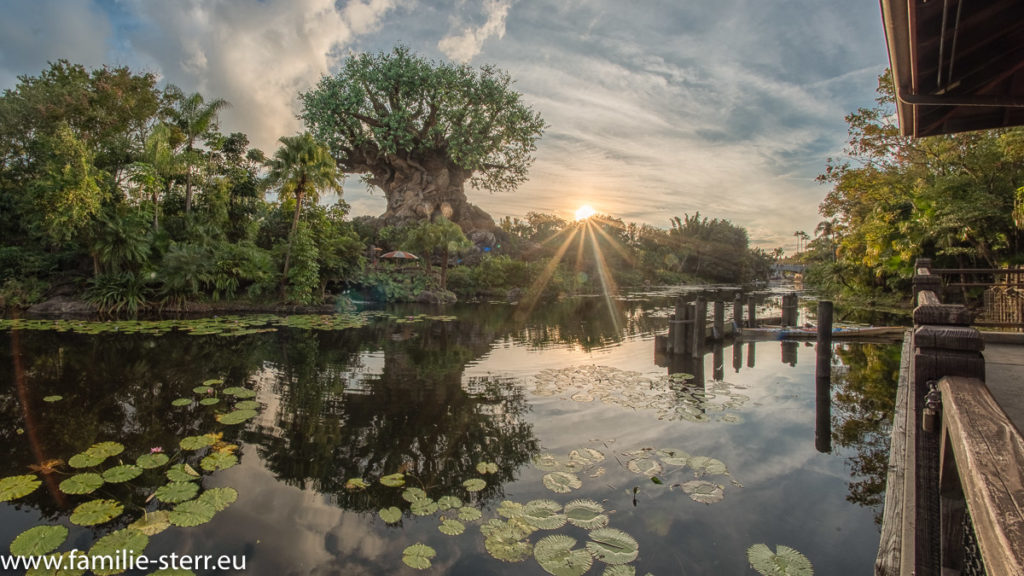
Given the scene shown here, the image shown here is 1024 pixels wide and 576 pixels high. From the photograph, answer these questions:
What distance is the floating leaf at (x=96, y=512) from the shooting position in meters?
3.48

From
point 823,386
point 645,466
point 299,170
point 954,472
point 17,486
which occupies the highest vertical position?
point 299,170

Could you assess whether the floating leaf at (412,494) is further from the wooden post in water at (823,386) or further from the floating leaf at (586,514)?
the wooden post in water at (823,386)

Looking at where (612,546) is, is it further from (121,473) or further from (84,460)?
(84,460)

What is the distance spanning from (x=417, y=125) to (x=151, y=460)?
3522cm

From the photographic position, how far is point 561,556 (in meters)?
3.21

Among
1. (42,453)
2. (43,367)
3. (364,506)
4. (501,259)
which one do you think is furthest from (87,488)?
(501,259)

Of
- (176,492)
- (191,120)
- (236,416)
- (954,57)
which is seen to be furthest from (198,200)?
(954,57)

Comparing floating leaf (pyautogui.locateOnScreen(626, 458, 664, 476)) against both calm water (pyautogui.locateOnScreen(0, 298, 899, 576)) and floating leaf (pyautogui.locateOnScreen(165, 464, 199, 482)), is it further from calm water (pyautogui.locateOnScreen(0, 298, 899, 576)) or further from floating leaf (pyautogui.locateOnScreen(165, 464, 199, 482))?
floating leaf (pyautogui.locateOnScreen(165, 464, 199, 482))

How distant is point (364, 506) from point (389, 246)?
32469mm

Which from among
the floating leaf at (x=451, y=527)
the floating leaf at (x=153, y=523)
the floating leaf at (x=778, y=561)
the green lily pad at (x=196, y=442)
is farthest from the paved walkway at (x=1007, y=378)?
the green lily pad at (x=196, y=442)

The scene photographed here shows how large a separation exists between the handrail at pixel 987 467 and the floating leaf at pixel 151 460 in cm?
571

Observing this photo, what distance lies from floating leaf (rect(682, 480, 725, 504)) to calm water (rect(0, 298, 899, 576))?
116 millimetres

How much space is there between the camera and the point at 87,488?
13.0ft

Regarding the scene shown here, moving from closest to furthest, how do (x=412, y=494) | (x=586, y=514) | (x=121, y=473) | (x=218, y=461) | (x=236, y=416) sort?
(x=586, y=514) → (x=412, y=494) → (x=121, y=473) → (x=218, y=461) → (x=236, y=416)
